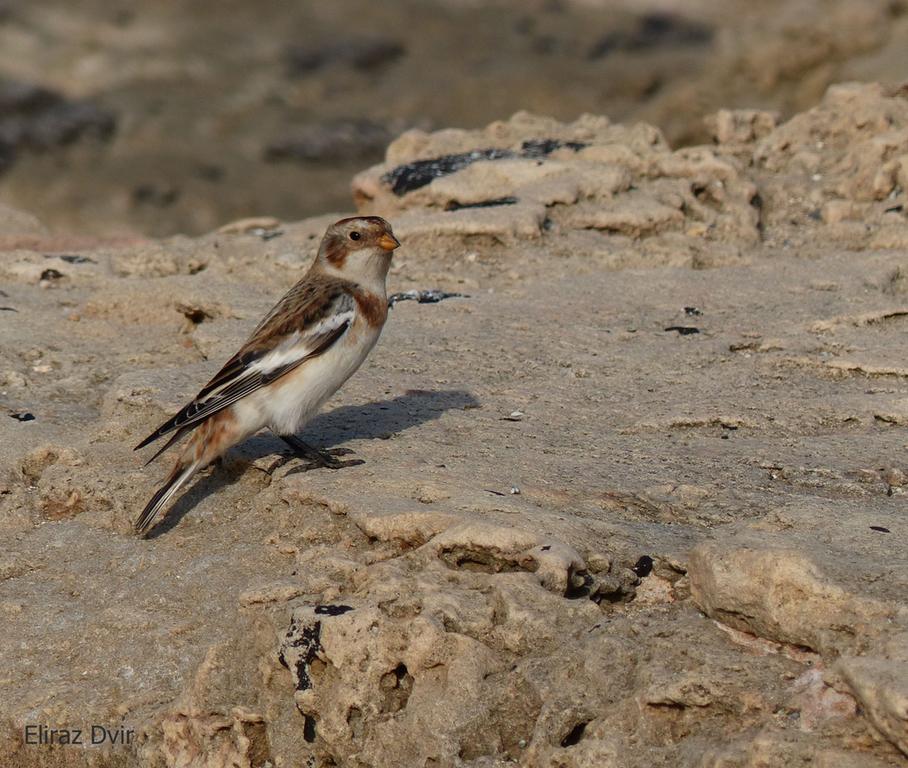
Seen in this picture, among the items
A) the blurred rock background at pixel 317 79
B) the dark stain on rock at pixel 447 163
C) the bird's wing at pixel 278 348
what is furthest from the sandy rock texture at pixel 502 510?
the blurred rock background at pixel 317 79

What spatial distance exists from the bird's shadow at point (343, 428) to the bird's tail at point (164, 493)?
0.09m

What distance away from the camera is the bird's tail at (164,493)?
16.1ft

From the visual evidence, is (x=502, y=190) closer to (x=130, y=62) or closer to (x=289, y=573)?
(x=289, y=573)

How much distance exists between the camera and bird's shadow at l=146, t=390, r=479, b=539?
16.9 ft

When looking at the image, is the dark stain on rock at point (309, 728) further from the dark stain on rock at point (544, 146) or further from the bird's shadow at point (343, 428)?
the dark stain on rock at point (544, 146)

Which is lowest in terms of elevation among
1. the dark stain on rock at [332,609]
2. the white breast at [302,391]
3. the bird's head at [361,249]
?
the dark stain on rock at [332,609]

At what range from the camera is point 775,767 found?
3.49 metres

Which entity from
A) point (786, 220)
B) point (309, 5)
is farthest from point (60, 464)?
point (309, 5)

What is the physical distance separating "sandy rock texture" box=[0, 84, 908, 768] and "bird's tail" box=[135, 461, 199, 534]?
0.28 ft

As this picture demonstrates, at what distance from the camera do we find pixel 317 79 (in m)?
16.4

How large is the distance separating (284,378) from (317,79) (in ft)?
38.2

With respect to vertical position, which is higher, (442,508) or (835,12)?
(835,12)

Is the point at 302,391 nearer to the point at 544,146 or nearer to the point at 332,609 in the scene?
the point at 332,609

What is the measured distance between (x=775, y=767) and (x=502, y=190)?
499 centimetres
